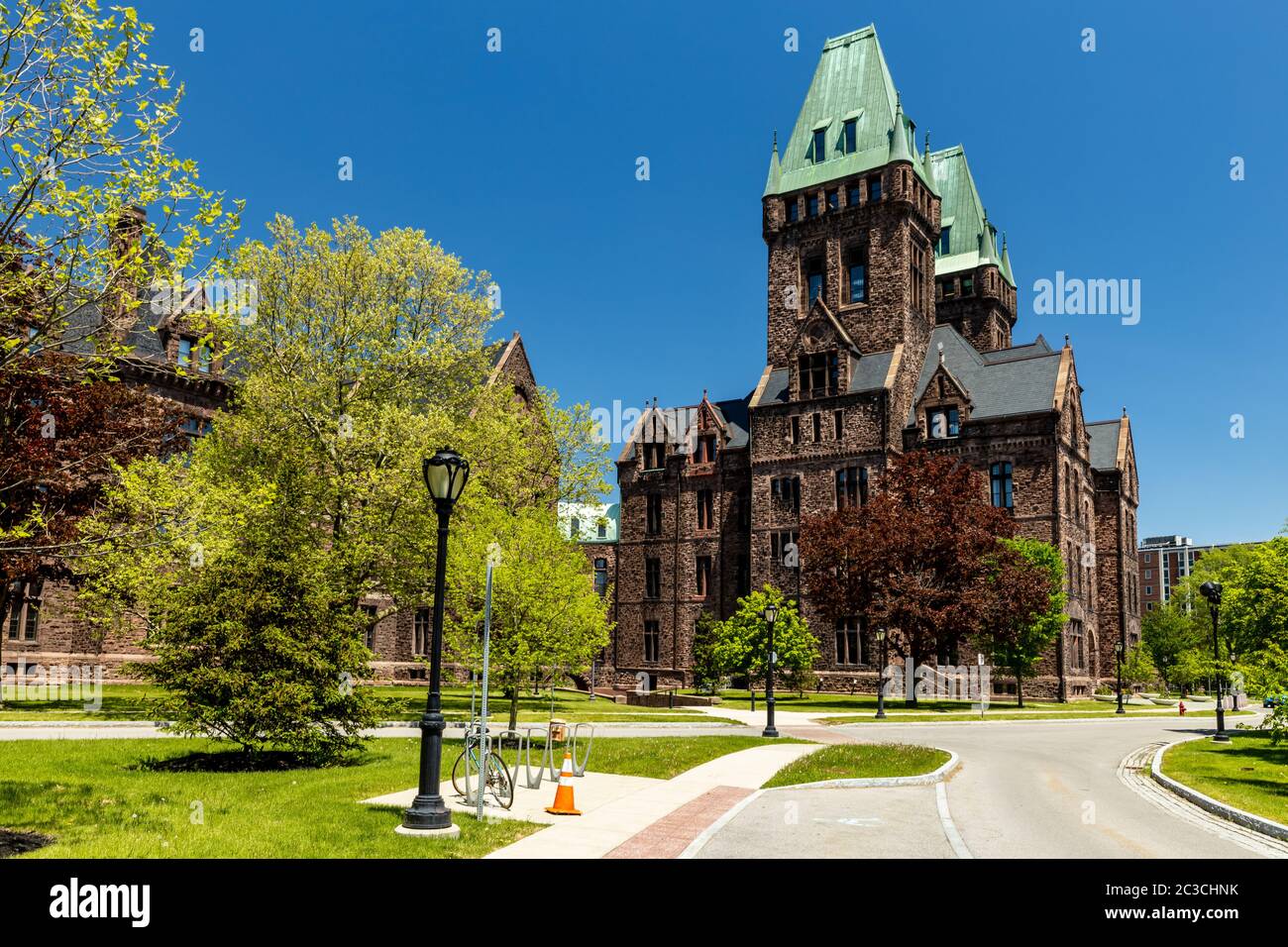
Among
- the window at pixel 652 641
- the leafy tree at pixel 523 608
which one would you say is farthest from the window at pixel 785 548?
the leafy tree at pixel 523 608

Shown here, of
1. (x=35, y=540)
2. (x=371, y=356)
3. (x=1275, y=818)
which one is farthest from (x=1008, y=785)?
(x=35, y=540)

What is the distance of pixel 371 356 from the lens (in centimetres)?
3128

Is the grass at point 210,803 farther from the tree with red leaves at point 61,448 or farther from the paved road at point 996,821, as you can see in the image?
the tree with red leaves at point 61,448

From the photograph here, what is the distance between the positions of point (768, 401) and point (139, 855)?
165 ft

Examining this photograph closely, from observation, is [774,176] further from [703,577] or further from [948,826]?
[948,826]

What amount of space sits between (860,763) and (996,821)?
6.95 m

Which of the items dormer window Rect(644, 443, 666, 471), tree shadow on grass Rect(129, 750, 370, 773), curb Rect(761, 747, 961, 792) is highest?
dormer window Rect(644, 443, 666, 471)

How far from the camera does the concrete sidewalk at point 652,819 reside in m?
10.2

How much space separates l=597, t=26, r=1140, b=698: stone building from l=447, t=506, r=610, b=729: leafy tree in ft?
104

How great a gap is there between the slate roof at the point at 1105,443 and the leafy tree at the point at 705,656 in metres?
28.1

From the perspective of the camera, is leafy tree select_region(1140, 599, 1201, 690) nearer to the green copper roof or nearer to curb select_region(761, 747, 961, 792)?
the green copper roof

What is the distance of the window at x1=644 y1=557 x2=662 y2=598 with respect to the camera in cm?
6244

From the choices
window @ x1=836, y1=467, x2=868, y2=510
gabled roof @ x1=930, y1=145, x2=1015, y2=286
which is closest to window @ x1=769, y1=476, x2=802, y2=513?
window @ x1=836, y1=467, x2=868, y2=510
